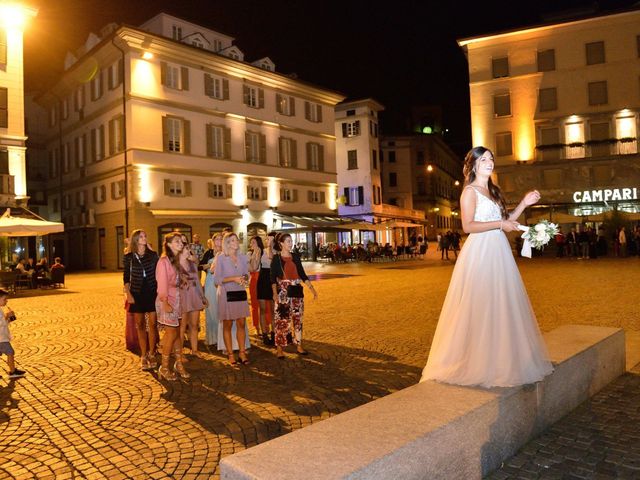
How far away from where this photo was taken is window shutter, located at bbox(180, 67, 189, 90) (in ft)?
104

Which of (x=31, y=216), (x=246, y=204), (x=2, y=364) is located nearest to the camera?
(x=2, y=364)

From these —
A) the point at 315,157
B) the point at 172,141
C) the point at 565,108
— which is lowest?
the point at 172,141

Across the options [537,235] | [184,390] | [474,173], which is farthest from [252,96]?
[537,235]

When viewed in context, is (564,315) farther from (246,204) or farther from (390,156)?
(390,156)

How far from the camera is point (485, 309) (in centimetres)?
412

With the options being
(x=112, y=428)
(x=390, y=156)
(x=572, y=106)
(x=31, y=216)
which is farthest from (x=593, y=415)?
(x=390, y=156)

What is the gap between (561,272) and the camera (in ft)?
64.1

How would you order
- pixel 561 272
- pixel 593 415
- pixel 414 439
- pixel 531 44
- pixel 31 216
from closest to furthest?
pixel 414 439 → pixel 593 415 → pixel 561 272 → pixel 31 216 → pixel 531 44

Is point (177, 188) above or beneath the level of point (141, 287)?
above

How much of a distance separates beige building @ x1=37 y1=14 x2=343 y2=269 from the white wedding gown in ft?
Answer: 90.4

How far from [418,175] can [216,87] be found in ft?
137

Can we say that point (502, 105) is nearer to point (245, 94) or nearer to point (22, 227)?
point (245, 94)

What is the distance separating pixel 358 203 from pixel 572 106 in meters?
19.8

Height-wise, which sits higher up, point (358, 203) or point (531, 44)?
point (531, 44)
